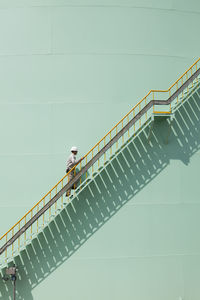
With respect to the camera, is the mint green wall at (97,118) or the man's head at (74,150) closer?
the man's head at (74,150)

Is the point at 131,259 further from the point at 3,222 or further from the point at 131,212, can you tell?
the point at 3,222

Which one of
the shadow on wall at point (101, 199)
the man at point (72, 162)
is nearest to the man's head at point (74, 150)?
the man at point (72, 162)

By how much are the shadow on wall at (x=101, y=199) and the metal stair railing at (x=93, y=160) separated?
23cm

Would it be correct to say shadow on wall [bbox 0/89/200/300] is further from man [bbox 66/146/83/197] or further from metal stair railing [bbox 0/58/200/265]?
man [bbox 66/146/83/197]

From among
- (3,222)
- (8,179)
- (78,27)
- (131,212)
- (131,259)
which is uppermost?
(78,27)

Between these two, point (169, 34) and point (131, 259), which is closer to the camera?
point (131, 259)

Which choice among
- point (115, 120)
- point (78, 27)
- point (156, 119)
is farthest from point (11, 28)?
point (156, 119)

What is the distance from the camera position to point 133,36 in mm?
10961

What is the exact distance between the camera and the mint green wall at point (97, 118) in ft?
34.0

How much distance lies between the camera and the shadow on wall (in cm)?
1031

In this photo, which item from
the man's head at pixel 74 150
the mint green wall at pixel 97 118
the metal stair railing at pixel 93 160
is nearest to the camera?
the metal stair railing at pixel 93 160

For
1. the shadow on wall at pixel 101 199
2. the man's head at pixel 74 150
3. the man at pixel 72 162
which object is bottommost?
the shadow on wall at pixel 101 199

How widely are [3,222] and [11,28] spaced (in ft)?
17.0

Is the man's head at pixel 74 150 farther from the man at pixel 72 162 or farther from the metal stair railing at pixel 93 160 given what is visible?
the metal stair railing at pixel 93 160
